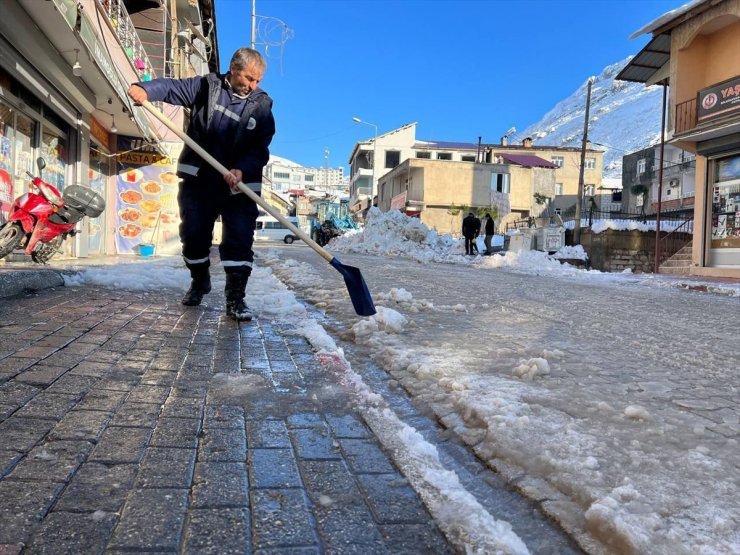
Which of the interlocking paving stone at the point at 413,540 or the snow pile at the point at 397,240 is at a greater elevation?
the snow pile at the point at 397,240

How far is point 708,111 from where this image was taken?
14859mm

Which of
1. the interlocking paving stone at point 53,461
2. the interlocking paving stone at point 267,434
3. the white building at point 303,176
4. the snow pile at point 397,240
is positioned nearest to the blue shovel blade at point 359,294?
the interlocking paving stone at point 267,434

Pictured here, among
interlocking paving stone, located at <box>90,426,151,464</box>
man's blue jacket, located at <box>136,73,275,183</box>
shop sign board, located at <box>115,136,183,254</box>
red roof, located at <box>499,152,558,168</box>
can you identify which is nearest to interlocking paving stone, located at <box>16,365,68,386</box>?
interlocking paving stone, located at <box>90,426,151,464</box>

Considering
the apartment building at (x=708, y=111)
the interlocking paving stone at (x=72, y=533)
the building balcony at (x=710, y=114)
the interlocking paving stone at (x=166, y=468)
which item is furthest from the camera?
the apartment building at (x=708, y=111)

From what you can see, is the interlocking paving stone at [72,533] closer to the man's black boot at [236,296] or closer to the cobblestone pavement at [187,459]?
the cobblestone pavement at [187,459]

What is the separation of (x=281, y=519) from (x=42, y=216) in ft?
21.8

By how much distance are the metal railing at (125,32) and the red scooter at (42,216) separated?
3.89 metres

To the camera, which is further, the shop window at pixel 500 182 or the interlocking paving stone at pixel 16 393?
the shop window at pixel 500 182

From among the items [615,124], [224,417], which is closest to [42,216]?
[224,417]

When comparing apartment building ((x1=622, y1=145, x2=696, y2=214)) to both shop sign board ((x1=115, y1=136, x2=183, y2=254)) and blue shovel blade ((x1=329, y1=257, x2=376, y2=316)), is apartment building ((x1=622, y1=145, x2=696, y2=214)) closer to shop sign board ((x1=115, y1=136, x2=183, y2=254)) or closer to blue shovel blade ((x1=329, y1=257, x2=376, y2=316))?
shop sign board ((x1=115, y1=136, x2=183, y2=254))

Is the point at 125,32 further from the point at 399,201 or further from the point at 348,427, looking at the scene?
the point at 399,201

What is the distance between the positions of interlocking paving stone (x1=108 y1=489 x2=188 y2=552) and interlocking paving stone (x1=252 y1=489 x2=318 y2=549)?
0.19m

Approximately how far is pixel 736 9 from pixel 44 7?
15.6m

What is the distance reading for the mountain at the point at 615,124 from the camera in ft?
397
